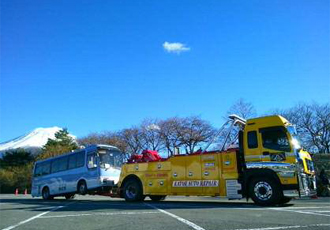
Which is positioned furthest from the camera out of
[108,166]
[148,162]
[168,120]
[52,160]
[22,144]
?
[22,144]

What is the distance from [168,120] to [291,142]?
42.2 metres

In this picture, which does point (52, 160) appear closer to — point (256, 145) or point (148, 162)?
point (148, 162)

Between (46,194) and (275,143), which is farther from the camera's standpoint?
(46,194)

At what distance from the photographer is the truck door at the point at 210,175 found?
47.5 feet

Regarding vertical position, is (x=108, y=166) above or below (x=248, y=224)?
above

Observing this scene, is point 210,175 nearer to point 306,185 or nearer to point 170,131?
point 306,185

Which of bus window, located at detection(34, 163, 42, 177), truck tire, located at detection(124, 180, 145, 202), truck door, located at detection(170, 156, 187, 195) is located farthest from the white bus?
truck door, located at detection(170, 156, 187, 195)

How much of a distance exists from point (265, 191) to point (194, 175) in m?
3.36

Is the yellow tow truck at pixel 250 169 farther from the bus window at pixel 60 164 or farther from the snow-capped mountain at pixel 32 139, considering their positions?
the snow-capped mountain at pixel 32 139

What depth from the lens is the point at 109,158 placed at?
21547 millimetres

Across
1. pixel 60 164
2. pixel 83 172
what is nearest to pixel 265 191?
pixel 83 172

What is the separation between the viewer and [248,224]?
27.2ft

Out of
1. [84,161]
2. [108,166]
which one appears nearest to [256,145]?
[108,166]

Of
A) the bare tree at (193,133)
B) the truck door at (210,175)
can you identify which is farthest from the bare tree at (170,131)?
the truck door at (210,175)
